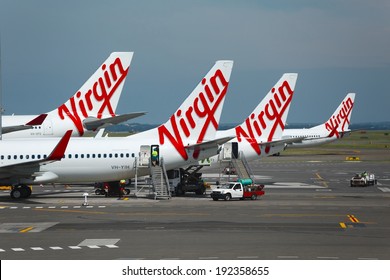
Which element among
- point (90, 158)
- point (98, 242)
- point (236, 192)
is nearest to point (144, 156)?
point (90, 158)

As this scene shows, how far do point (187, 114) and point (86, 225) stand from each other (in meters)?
23.0

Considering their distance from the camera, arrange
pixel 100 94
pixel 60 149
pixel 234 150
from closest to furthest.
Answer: pixel 60 149
pixel 234 150
pixel 100 94

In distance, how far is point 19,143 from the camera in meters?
66.6

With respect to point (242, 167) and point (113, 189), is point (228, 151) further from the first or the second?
point (113, 189)

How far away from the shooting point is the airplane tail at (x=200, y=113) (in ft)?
220

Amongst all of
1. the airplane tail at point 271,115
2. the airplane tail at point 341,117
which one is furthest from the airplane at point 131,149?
the airplane tail at point 341,117

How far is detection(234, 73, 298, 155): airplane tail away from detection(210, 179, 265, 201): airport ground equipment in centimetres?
1414

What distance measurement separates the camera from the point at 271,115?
79938 millimetres

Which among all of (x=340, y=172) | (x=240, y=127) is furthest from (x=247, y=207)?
(x=340, y=172)

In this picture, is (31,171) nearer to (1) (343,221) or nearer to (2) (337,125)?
(1) (343,221)

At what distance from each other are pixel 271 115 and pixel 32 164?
2659 centimetres

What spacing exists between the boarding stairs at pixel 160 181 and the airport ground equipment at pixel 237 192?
420cm

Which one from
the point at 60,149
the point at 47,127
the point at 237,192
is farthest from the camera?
the point at 47,127

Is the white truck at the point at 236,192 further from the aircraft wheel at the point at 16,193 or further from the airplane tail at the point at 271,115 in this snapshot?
the aircraft wheel at the point at 16,193
